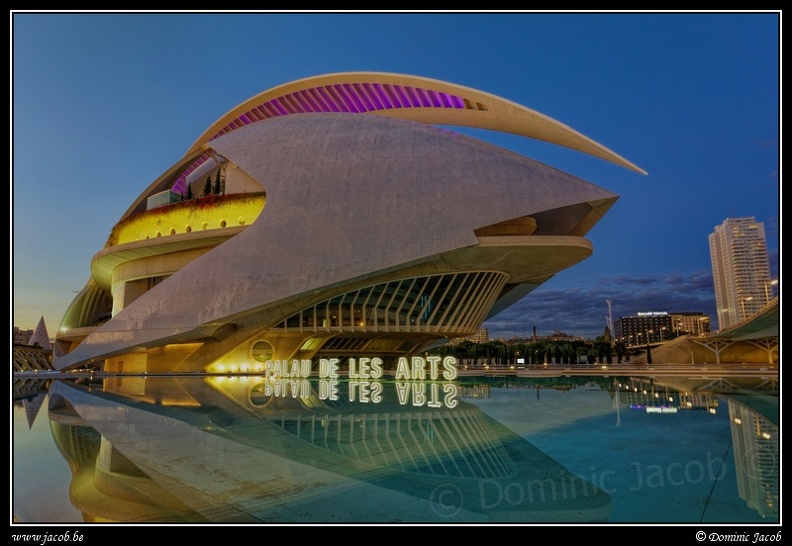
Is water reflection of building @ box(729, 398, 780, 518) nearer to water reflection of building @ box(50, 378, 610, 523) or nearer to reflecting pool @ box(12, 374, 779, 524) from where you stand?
reflecting pool @ box(12, 374, 779, 524)

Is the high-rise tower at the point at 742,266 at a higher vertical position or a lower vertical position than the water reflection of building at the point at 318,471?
higher

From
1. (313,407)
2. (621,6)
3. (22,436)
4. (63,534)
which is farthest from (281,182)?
(63,534)

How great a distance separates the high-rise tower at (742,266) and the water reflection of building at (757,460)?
124271 millimetres

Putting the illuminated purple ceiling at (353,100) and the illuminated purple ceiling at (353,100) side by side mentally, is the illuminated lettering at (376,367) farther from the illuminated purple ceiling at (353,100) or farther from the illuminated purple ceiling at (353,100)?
the illuminated purple ceiling at (353,100)

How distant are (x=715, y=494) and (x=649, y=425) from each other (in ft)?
13.3

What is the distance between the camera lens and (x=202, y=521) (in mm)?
3281

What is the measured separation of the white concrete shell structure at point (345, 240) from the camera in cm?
2256

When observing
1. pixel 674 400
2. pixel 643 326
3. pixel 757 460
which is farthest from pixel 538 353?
pixel 643 326

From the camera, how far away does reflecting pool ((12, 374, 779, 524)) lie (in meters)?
3.50

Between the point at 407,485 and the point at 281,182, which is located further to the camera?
the point at 281,182

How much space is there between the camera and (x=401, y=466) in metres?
4.88

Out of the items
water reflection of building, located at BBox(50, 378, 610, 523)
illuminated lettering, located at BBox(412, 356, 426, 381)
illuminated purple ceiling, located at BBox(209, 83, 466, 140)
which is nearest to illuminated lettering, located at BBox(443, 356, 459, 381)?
illuminated lettering, located at BBox(412, 356, 426, 381)

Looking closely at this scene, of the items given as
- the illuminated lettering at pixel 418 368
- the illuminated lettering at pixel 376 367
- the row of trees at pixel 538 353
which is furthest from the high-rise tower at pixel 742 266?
the illuminated lettering at pixel 376 367

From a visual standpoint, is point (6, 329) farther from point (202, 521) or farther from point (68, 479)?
point (202, 521)
